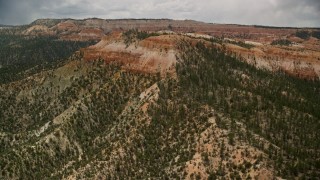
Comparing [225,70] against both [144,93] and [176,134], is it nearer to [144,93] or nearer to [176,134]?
[144,93]

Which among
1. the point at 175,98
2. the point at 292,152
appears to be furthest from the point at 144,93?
the point at 292,152

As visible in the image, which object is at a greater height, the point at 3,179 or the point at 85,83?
the point at 85,83

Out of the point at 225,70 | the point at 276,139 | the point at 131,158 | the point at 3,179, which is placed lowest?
the point at 3,179

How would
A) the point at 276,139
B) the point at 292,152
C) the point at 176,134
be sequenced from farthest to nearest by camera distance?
the point at 176,134 → the point at 276,139 → the point at 292,152

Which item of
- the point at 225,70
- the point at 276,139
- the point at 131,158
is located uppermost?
the point at 225,70

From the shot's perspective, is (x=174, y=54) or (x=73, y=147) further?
(x=174, y=54)

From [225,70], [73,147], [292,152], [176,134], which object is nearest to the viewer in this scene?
[292,152]

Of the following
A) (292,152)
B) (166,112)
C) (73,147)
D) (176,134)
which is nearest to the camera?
(292,152)

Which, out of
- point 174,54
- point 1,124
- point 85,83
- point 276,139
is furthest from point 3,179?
point 276,139

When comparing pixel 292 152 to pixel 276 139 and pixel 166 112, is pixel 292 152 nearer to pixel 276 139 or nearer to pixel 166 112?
pixel 276 139
